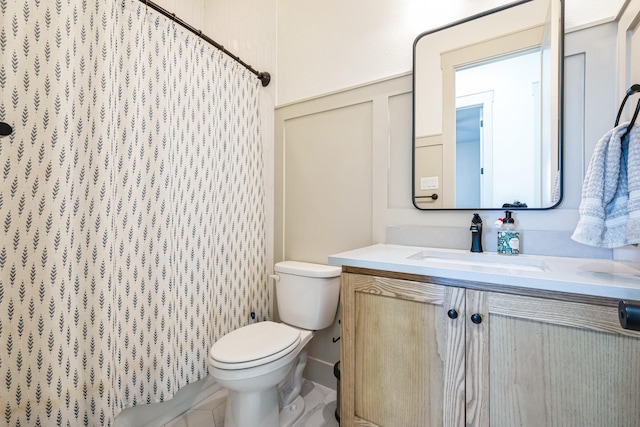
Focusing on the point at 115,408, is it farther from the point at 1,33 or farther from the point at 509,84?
the point at 509,84

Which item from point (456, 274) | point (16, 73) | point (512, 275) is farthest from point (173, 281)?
point (512, 275)

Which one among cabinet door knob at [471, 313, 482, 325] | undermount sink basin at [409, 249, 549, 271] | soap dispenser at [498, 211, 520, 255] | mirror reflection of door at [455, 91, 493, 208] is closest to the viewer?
cabinet door knob at [471, 313, 482, 325]

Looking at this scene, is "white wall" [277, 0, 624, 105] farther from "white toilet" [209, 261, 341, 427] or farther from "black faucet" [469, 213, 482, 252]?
"white toilet" [209, 261, 341, 427]

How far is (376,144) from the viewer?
5.14ft

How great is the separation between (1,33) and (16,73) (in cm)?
12

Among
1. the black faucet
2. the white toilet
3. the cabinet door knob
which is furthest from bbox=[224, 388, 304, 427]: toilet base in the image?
the black faucet

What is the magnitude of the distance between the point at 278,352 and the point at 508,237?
1.12 m

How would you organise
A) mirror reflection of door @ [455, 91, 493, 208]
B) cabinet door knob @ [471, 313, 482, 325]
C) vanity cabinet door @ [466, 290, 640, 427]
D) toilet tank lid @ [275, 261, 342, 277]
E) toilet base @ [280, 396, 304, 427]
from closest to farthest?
vanity cabinet door @ [466, 290, 640, 427] → cabinet door knob @ [471, 313, 482, 325] → mirror reflection of door @ [455, 91, 493, 208] → toilet base @ [280, 396, 304, 427] → toilet tank lid @ [275, 261, 342, 277]

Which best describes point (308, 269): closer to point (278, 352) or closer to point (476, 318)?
point (278, 352)

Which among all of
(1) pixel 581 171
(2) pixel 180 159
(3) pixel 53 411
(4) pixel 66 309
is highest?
(2) pixel 180 159

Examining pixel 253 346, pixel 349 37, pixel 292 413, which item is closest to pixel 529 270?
pixel 253 346

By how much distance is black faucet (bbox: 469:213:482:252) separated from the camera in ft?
4.10

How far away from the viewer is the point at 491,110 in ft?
4.20

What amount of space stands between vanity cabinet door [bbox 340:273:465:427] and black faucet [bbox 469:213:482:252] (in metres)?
0.46
